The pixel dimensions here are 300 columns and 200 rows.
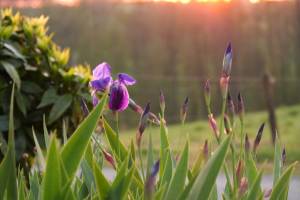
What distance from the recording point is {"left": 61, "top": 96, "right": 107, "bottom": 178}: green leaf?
177cm

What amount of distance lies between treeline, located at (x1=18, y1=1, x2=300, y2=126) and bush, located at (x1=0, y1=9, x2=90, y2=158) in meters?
13.5

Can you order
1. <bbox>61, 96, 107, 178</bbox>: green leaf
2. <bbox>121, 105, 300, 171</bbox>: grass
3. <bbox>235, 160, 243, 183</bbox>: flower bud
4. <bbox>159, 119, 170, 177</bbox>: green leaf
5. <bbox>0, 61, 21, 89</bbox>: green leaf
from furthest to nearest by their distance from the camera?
<bbox>121, 105, 300, 171</bbox>: grass → <bbox>0, 61, 21, 89</bbox>: green leaf → <bbox>159, 119, 170, 177</bbox>: green leaf → <bbox>235, 160, 243, 183</bbox>: flower bud → <bbox>61, 96, 107, 178</bbox>: green leaf

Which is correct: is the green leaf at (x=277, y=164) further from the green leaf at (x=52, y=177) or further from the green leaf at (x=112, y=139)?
the green leaf at (x=52, y=177)

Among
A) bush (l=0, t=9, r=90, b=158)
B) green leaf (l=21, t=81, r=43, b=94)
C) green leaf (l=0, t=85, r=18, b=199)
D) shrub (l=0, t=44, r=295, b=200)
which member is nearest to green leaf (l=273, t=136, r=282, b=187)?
shrub (l=0, t=44, r=295, b=200)

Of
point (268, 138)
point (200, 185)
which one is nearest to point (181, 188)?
point (200, 185)

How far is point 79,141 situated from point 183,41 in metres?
19.0

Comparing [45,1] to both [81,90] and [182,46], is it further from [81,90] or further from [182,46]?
[81,90]

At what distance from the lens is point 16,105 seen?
12.5 ft

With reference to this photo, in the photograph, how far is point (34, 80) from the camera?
399 cm

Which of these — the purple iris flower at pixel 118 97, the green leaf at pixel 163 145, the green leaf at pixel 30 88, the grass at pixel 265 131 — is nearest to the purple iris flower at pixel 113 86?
the purple iris flower at pixel 118 97

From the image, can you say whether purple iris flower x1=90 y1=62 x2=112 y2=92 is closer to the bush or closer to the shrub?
the shrub

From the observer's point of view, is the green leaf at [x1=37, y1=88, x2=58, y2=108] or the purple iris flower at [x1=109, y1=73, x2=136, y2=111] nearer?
the purple iris flower at [x1=109, y1=73, x2=136, y2=111]

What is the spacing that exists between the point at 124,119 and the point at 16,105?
1300 centimetres

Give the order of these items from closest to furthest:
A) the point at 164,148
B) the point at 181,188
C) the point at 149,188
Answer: the point at 149,188, the point at 181,188, the point at 164,148
